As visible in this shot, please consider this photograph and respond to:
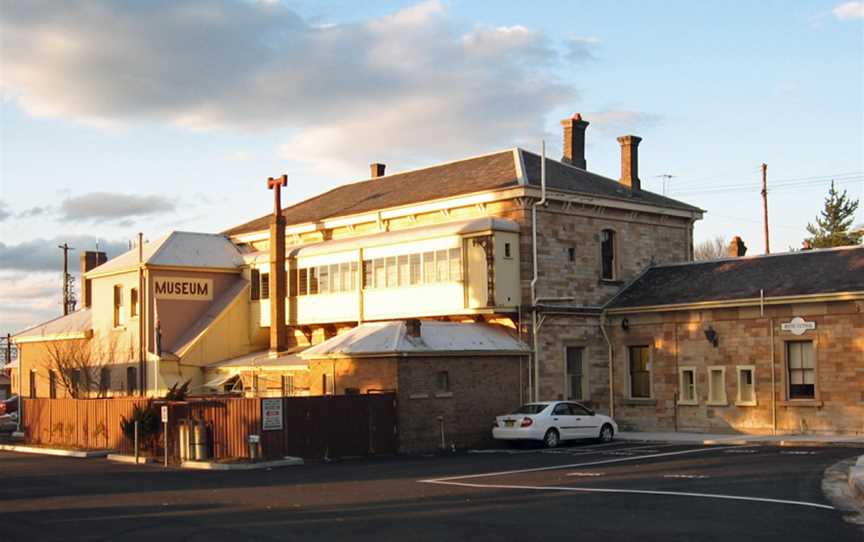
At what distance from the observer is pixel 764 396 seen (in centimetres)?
3559

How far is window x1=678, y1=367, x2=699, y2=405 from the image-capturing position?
3772cm

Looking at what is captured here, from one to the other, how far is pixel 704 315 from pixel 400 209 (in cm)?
1246

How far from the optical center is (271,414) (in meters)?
30.2

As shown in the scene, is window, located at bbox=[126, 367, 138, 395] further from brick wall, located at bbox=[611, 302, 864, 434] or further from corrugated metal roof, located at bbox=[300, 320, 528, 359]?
brick wall, located at bbox=[611, 302, 864, 434]

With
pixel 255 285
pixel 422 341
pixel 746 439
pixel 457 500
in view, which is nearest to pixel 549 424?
pixel 422 341

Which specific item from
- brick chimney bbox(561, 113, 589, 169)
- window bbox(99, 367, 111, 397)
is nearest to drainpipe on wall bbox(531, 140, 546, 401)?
brick chimney bbox(561, 113, 589, 169)

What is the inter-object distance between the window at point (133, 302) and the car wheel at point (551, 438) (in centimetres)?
2159

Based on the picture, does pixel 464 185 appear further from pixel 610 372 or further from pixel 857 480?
pixel 857 480

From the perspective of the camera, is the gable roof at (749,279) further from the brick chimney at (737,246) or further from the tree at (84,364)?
the tree at (84,364)

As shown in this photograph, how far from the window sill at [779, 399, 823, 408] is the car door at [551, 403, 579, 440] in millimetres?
7057

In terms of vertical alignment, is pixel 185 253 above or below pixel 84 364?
above

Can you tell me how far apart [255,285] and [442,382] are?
15.5 metres

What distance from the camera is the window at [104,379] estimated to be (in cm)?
4812

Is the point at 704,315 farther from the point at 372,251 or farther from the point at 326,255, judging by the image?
the point at 326,255
